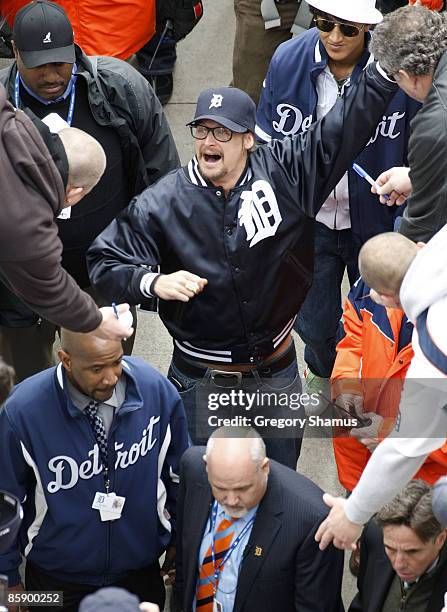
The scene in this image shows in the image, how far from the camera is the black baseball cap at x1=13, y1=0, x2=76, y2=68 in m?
5.87

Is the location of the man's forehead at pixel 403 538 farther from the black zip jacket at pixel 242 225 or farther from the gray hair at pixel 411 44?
the gray hair at pixel 411 44

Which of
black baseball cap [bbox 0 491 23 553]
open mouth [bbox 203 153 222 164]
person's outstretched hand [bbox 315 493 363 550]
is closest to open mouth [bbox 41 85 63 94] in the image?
open mouth [bbox 203 153 222 164]

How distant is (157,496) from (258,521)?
520 mm

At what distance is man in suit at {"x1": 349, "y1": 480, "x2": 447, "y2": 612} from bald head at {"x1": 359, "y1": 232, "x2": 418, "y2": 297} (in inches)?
37.1

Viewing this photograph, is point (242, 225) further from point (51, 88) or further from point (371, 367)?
point (51, 88)

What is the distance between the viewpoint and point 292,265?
18.4ft

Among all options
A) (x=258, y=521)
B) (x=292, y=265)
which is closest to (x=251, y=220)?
(x=292, y=265)

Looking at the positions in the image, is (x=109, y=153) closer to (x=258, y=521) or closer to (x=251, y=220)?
(x=251, y=220)

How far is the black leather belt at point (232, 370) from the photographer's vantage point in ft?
18.8

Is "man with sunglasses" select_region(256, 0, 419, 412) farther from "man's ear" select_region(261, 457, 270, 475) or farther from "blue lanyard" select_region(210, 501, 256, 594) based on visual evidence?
"blue lanyard" select_region(210, 501, 256, 594)

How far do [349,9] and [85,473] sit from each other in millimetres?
2380

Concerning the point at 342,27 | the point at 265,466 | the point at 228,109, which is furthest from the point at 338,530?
the point at 342,27

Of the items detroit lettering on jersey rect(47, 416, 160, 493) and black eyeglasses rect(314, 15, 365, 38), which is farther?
black eyeglasses rect(314, 15, 365, 38)

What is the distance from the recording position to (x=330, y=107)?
6180 millimetres
